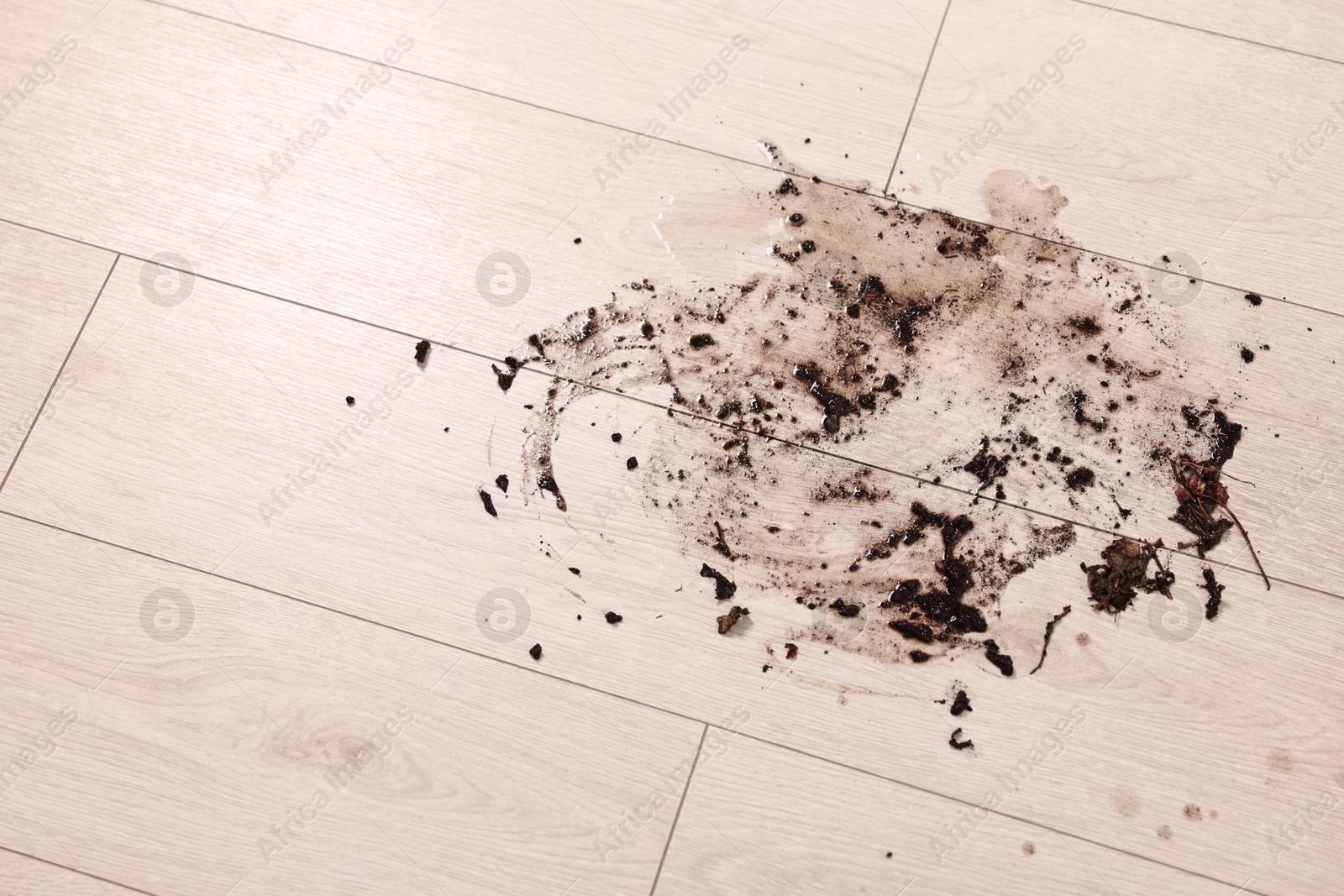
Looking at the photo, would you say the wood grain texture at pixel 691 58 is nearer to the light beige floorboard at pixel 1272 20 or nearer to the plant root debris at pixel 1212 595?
the light beige floorboard at pixel 1272 20

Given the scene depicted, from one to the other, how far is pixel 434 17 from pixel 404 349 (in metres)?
0.65

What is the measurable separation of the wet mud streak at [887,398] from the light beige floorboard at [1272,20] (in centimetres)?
45

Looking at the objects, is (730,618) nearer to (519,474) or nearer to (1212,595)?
(519,474)

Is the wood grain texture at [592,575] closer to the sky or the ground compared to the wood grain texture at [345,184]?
closer to the ground

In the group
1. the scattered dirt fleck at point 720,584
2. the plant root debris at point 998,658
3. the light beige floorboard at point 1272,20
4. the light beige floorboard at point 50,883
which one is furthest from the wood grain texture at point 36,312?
the light beige floorboard at point 1272,20

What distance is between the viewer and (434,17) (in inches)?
61.4

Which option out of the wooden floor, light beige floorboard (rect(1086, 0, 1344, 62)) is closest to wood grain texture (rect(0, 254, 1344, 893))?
the wooden floor

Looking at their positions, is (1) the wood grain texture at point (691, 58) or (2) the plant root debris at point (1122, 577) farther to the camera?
(1) the wood grain texture at point (691, 58)

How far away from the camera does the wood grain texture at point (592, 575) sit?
52.9 inches

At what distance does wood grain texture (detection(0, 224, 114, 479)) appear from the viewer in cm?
149

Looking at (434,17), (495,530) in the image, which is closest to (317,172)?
(434,17)

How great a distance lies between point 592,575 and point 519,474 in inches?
8.7

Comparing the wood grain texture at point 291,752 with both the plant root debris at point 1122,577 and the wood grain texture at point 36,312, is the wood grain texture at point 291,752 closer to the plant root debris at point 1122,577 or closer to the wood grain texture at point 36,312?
the wood grain texture at point 36,312

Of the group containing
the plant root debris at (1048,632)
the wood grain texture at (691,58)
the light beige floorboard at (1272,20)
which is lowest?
the plant root debris at (1048,632)
